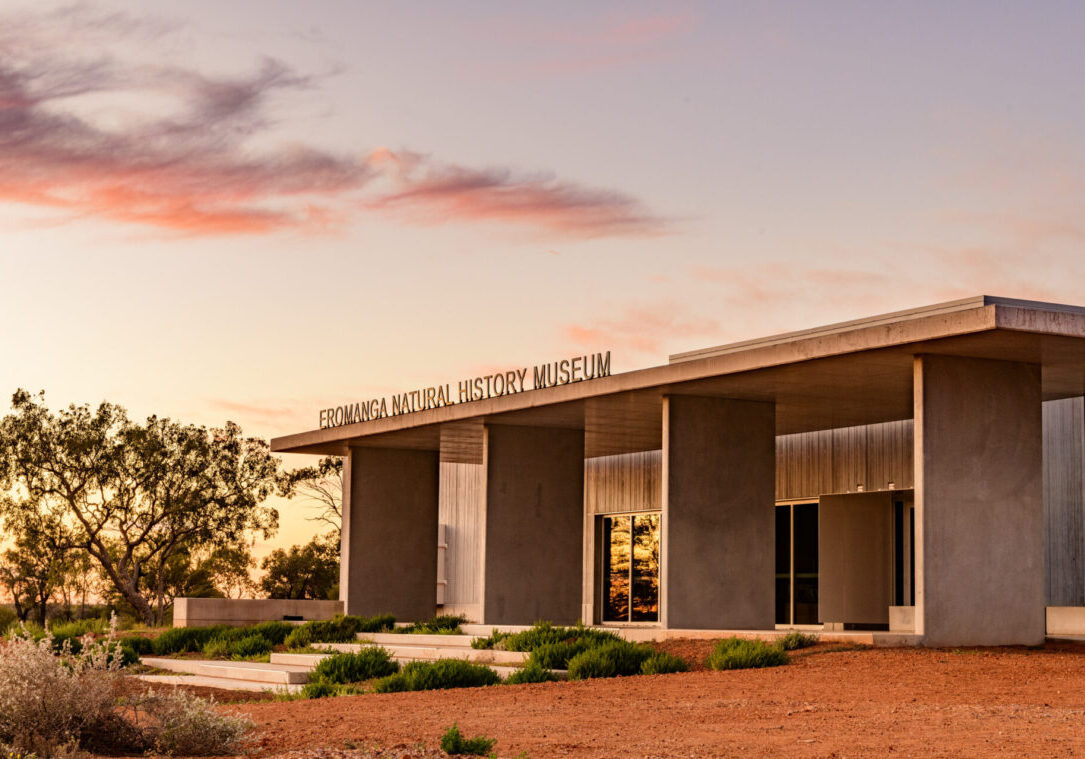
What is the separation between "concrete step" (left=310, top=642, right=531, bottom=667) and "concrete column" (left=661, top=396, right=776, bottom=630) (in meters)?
3.66

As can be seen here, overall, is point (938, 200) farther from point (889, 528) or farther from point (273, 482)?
point (273, 482)

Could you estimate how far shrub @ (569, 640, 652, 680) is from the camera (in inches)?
635

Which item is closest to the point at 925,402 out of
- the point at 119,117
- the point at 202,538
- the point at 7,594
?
the point at 119,117

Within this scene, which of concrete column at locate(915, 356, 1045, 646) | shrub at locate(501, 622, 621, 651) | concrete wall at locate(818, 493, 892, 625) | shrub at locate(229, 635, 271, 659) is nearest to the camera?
concrete column at locate(915, 356, 1045, 646)

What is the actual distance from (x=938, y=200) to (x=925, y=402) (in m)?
4.89

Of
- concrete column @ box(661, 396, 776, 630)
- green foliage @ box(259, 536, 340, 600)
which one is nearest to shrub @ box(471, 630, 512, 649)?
concrete column @ box(661, 396, 776, 630)

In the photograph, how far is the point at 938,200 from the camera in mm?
21484

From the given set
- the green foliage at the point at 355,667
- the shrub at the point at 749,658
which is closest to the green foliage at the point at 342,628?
the green foliage at the point at 355,667

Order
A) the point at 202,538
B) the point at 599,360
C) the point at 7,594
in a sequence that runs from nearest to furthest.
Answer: the point at 599,360 < the point at 202,538 < the point at 7,594

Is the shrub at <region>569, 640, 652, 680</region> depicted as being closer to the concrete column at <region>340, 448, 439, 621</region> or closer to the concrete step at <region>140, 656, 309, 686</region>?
the concrete step at <region>140, 656, 309, 686</region>

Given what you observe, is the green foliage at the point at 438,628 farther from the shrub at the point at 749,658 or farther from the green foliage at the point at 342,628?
the shrub at the point at 749,658

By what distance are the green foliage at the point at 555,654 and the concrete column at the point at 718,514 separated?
14.5ft

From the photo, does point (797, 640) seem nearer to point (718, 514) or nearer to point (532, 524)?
point (718, 514)

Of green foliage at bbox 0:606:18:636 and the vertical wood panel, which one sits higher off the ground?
the vertical wood panel
